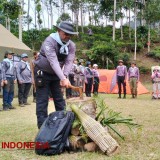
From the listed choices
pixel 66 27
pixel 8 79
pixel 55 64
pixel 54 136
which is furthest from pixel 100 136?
pixel 8 79

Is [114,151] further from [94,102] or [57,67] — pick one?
[57,67]

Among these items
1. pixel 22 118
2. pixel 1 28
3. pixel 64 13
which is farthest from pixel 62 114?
pixel 64 13

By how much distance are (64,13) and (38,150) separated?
157 feet

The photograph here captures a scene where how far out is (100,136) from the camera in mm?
4363

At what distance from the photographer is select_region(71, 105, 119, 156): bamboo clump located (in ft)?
14.2

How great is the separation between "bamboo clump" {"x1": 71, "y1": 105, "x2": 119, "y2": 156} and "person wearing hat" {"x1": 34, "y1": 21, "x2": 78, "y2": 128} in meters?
0.57

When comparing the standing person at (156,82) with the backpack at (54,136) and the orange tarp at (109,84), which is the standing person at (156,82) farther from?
the backpack at (54,136)

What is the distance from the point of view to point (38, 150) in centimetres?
438

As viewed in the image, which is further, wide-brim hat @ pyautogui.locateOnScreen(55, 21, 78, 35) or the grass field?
wide-brim hat @ pyautogui.locateOnScreen(55, 21, 78, 35)

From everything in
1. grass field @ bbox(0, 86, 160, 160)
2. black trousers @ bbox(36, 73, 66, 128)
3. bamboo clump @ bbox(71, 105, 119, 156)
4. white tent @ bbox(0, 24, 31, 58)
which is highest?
white tent @ bbox(0, 24, 31, 58)

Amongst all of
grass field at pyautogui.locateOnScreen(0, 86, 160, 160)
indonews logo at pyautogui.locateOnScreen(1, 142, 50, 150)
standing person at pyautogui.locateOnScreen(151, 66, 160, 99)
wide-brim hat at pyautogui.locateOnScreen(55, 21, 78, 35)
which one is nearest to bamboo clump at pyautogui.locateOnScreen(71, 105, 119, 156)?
grass field at pyautogui.locateOnScreen(0, 86, 160, 160)

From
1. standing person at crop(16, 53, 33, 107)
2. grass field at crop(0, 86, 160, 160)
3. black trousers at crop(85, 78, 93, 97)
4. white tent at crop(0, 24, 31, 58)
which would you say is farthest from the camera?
black trousers at crop(85, 78, 93, 97)

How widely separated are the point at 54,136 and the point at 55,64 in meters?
1.00

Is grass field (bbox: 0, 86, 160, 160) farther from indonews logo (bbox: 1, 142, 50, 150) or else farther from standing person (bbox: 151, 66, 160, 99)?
standing person (bbox: 151, 66, 160, 99)
